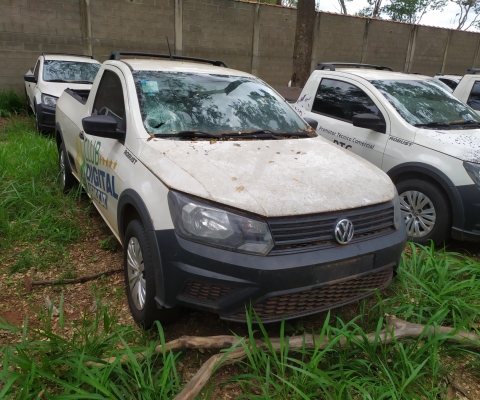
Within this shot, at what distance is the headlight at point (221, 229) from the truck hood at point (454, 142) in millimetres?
2558

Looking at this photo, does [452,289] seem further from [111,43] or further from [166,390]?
[111,43]

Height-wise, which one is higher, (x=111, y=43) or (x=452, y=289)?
(x=111, y=43)

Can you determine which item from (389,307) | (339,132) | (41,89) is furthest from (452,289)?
(41,89)

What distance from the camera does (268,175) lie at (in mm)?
2533

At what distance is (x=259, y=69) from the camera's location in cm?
1390

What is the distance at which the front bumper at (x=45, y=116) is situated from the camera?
24.9 feet

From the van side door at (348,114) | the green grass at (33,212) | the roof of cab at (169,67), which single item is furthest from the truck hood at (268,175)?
the van side door at (348,114)

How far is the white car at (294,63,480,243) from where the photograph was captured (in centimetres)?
381

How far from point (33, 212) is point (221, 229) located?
2.79 meters

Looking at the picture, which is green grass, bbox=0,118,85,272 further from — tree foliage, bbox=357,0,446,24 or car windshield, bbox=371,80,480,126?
tree foliage, bbox=357,0,446,24

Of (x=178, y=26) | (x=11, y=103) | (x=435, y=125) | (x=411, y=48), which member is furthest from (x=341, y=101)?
(x=411, y=48)

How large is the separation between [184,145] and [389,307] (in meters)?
1.76

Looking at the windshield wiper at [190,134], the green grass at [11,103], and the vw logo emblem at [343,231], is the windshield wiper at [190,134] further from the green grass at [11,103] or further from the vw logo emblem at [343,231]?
the green grass at [11,103]

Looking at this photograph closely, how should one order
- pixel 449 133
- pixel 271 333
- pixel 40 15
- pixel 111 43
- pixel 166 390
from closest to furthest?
pixel 166 390 < pixel 271 333 < pixel 449 133 < pixel 40 15 < pixel 111 43
